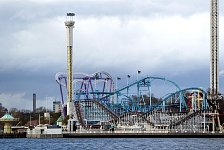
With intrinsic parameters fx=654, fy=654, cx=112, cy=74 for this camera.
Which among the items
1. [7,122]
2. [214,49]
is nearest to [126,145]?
[214,49]

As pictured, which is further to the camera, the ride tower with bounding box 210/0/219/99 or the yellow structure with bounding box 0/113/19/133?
the yellow structure with bounding box 0/113/19/133

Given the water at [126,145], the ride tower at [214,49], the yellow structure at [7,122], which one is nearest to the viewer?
the water at [126,145]

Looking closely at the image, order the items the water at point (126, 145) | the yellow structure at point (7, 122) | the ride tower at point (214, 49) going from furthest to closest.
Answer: the yellow structure at point (7, 122) → the ride tower at point (214, 49) → the water at point (126, 145)

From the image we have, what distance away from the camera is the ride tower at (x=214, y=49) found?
162375mm

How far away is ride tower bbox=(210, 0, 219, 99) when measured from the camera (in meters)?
162

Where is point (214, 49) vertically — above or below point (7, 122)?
above

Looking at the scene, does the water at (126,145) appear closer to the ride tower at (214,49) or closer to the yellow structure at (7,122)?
the ride tower at (214,49)

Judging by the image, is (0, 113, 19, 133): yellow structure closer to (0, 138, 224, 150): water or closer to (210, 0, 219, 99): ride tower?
(210, 0, 219, 99): ride tower

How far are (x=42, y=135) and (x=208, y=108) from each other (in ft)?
138

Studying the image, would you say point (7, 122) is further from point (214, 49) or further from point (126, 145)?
point (126, 145)

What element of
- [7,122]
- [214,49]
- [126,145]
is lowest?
[126,145]

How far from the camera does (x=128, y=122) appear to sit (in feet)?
561

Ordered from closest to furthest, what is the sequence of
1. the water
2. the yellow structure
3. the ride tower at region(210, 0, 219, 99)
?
the water
the ride tower at region(210, 0, 219, 99)
the yellow structure

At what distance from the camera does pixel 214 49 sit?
539ft
